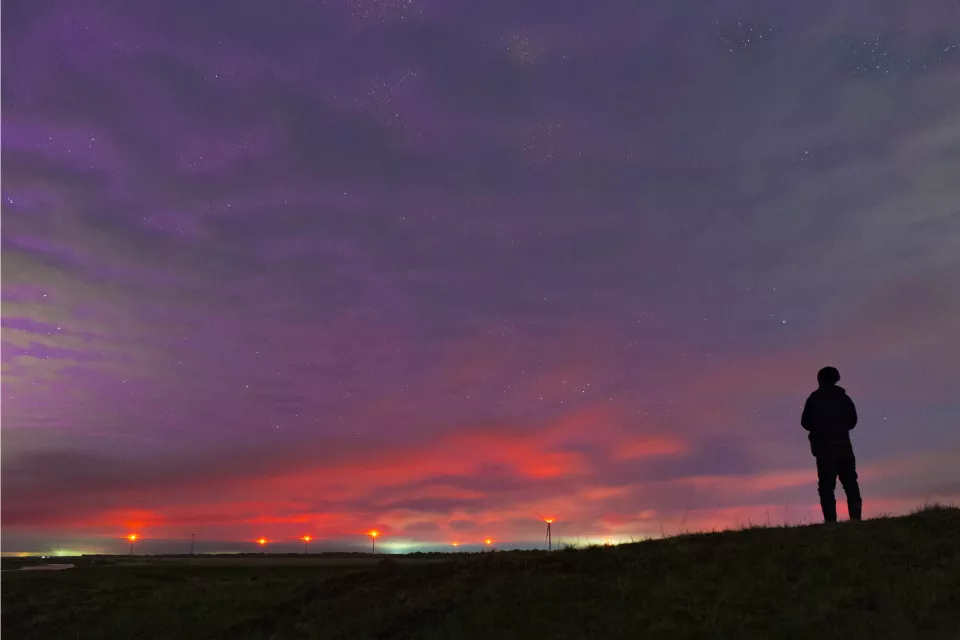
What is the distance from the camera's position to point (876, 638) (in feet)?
30.0

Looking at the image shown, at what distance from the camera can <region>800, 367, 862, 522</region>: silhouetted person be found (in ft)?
55.1

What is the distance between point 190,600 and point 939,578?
53.5 ft

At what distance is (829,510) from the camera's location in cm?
1670

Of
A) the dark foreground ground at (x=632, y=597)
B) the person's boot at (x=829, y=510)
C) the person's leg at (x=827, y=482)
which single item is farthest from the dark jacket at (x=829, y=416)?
the dark foreground ground at (x=632, y=597)

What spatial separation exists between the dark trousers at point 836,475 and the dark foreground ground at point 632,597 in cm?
155

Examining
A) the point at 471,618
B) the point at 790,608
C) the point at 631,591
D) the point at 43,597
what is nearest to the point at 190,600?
the point at 43,597

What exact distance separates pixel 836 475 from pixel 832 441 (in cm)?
89

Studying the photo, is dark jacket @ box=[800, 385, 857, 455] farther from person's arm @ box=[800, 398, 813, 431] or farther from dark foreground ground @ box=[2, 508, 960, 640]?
dark foreground ground @ box=[2, 508, 960, 640]

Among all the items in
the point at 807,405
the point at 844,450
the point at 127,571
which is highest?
the point at 807,405

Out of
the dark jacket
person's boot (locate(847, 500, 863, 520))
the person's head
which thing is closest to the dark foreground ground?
person's boot (locate(847, 500, 863, 520))

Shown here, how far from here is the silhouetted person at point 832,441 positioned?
16.8 metres

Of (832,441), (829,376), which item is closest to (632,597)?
(832,441)

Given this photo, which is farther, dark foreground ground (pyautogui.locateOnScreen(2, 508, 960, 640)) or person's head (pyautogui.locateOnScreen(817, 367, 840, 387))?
person's head (pyautogui.locateOnScreen(817, 367, 840, 387))

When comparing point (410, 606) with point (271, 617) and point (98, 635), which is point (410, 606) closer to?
point (271, 617)
